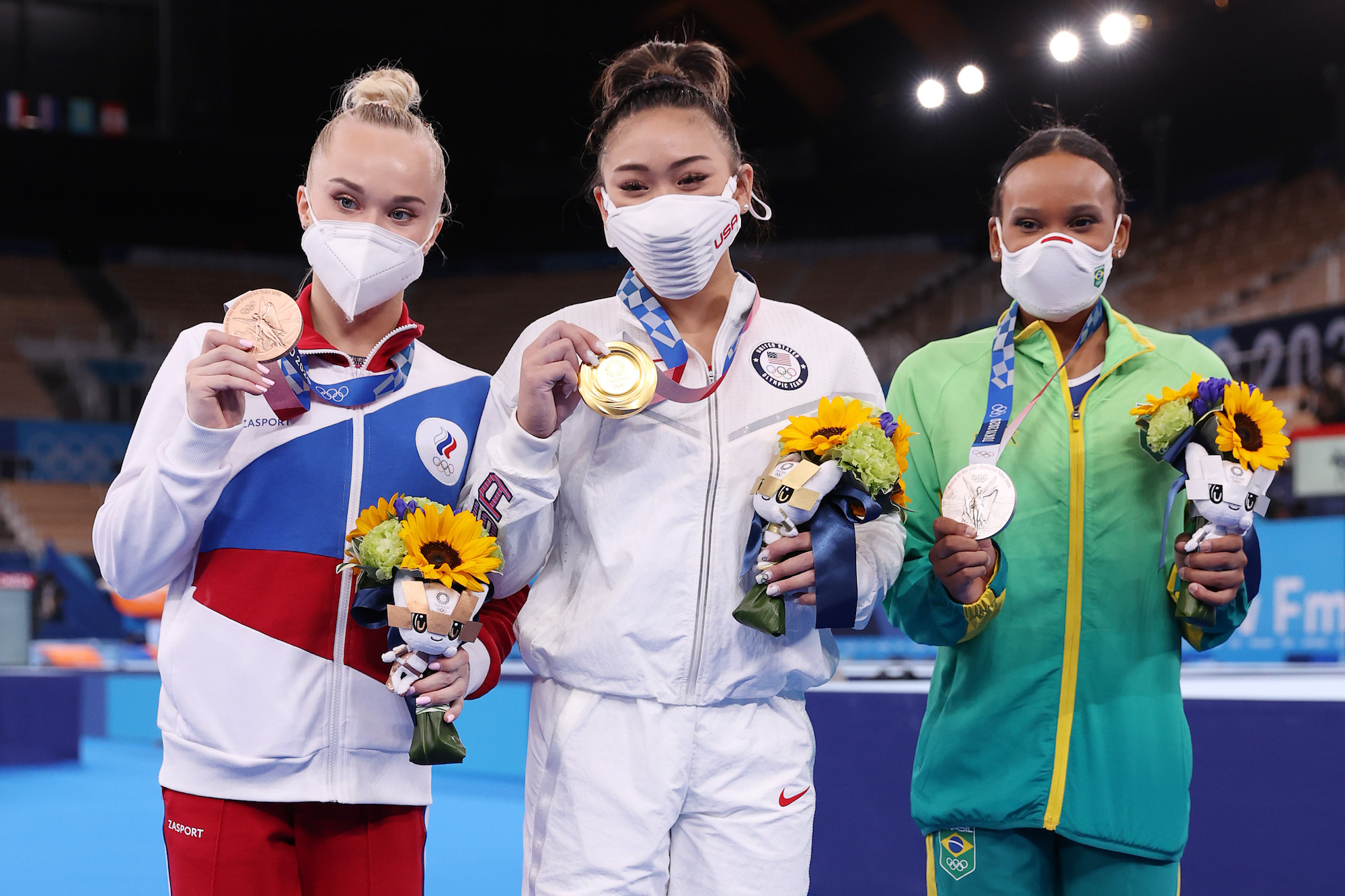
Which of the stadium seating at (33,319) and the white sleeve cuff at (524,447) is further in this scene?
the stadium seating at (33,319)

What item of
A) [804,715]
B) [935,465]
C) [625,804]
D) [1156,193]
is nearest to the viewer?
[625,804]

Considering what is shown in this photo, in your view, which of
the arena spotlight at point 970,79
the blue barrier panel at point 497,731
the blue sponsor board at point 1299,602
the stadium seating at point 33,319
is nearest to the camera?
the blue barrier panel at point 497,731

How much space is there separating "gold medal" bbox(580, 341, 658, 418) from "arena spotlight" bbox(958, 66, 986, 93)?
9.51 m

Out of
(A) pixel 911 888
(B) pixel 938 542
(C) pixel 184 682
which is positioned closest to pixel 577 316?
(B) pixel 938 542

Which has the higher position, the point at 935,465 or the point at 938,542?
the point at 935,465

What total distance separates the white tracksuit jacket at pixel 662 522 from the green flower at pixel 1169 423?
485mm

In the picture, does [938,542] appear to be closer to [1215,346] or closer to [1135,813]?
[1135,813]

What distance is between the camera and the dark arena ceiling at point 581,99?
1298 cm

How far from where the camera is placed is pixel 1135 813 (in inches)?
82.3

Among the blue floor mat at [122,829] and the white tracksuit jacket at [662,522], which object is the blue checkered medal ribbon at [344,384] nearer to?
the white tracksuit jacket at [662,522]

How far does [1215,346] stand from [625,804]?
1123cm

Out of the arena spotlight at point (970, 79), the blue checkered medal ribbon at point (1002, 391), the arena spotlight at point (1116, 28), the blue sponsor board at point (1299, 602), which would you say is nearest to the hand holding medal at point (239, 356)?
the blue checkered medal ribbon at point (1002, 391)

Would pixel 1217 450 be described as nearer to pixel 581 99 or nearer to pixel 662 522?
pixel 662 522

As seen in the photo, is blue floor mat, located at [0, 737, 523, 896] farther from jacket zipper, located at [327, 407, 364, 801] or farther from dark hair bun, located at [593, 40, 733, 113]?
dark hair bun, located at [593, 40, 733, 113]
